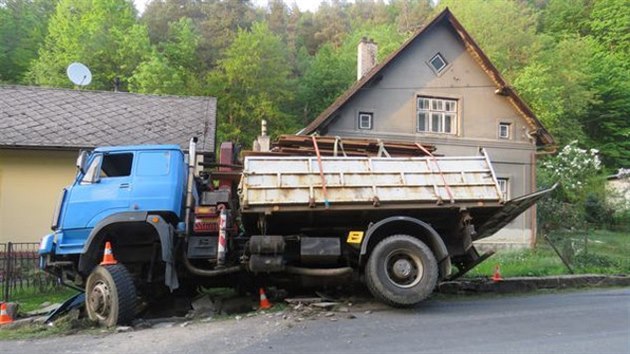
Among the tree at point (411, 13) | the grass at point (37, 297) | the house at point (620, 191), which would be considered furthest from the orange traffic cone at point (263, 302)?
the tree at point (411, 13)

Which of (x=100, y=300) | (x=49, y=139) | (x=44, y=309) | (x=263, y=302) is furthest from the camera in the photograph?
(x=49, y=139)

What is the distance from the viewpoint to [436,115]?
63.1ft

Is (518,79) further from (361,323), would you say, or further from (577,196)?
(361,323)

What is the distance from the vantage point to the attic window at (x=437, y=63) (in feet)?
63.4

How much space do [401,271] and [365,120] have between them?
11.4m

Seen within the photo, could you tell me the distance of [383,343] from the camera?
597 centimetres

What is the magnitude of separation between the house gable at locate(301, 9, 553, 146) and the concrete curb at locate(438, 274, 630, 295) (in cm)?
886

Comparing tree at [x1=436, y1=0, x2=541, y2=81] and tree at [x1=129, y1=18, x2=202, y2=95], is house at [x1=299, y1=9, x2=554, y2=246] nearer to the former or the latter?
tree at [x1=436, y1=0, x2=541, y2=81]

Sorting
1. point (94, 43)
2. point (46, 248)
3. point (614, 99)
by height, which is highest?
point (94, 43)

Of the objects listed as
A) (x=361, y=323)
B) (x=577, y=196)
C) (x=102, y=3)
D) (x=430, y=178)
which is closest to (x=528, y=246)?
(x=577, y=196)

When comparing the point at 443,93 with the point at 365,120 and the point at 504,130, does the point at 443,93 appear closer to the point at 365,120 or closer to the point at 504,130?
the point at 504,130

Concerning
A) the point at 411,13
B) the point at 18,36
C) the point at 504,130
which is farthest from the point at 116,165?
the point at 411,13

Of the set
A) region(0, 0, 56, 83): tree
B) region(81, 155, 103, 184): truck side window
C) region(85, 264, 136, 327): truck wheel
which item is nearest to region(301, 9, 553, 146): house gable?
region(81, 155, 103, 184): truck side window

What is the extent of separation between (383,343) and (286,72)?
2974 cm
